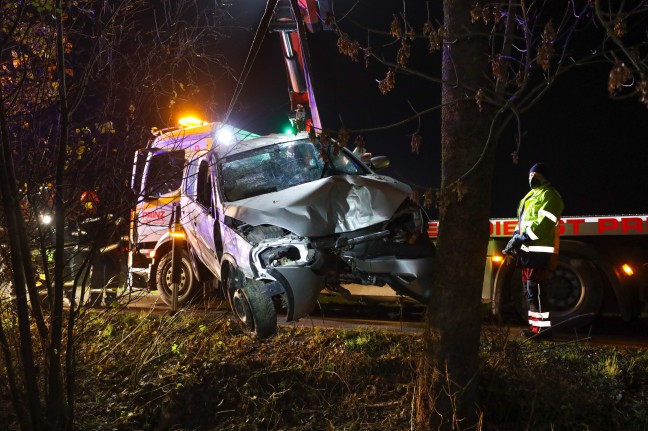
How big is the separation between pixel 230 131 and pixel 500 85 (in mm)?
3130

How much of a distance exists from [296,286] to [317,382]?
2.79ft

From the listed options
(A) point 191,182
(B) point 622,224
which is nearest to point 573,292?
(B) point 622,224

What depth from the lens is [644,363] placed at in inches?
175

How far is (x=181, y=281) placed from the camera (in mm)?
8008

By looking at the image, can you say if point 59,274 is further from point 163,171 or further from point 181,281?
point 181,281

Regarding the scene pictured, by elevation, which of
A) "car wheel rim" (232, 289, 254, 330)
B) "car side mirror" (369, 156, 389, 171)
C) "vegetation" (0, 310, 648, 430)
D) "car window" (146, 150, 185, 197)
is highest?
"car side mirror" (369, 156, 389, 171)

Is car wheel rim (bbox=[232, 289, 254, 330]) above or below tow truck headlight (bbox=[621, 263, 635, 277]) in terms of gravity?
below

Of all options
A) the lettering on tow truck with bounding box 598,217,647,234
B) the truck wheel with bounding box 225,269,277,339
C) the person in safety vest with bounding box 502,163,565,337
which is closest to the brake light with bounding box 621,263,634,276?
the lettering on tow truck with bounding box 598,217,647,234

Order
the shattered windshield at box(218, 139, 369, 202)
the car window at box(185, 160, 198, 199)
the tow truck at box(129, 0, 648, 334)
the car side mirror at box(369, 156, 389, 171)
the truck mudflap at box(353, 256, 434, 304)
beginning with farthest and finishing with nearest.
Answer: the car side mirror at box(369, 156, 389, 171), the car window at box(185, 160, 198, 199), the shattered windshield at box(218, 139, 369, 202), the tow truck at box(129, 0, 648, 334), the truck mudflap at box(353, 256, 434, 304)

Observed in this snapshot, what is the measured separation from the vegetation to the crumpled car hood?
1120mm

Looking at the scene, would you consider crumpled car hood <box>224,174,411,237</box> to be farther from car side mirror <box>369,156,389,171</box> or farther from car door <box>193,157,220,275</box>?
car side mirror <box>369,156,389,171</box>

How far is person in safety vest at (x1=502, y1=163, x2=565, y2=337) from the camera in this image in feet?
18.4

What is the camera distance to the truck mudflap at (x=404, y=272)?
16.0 feet

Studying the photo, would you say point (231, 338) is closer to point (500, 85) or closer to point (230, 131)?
point (230, 131)
